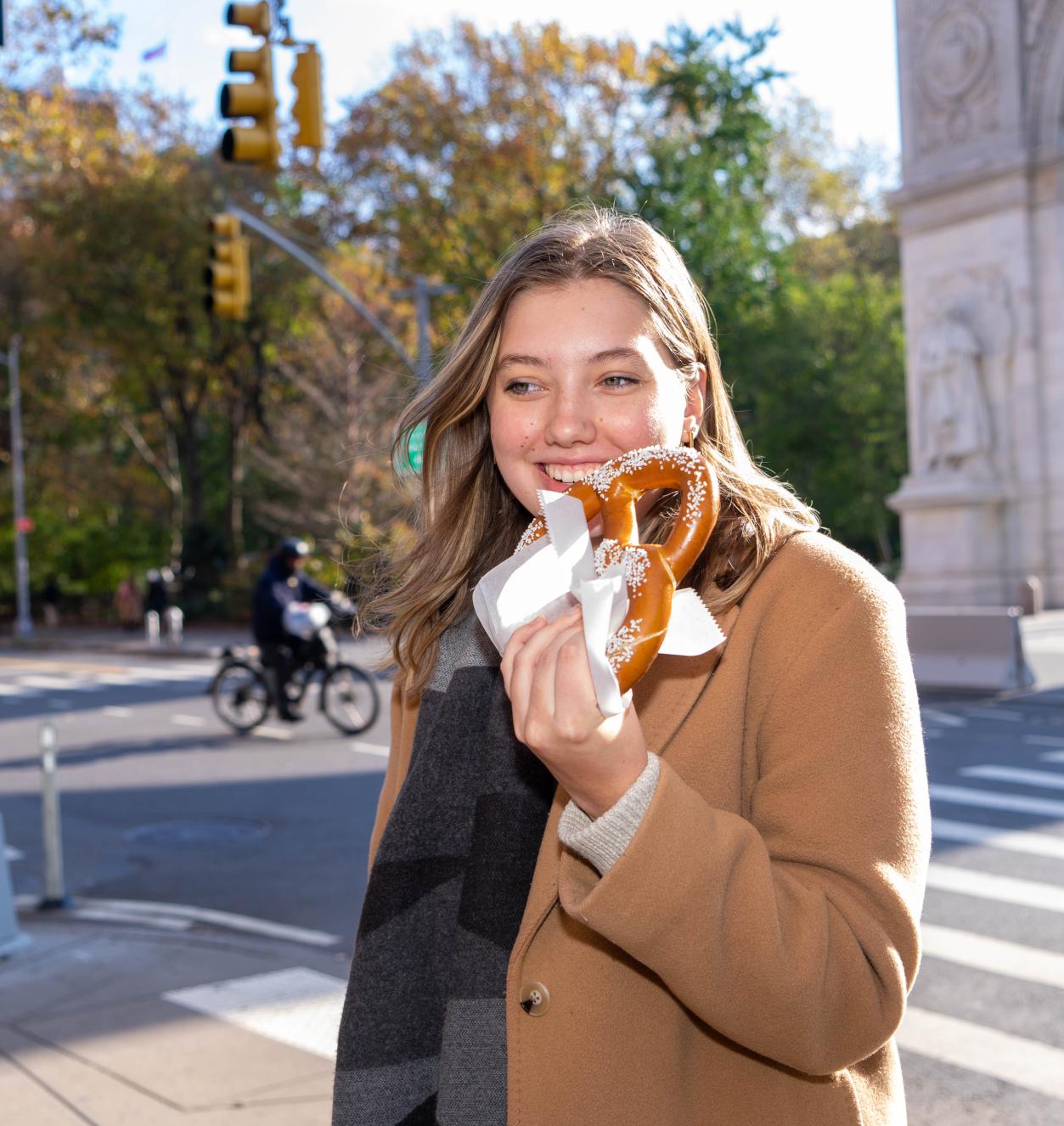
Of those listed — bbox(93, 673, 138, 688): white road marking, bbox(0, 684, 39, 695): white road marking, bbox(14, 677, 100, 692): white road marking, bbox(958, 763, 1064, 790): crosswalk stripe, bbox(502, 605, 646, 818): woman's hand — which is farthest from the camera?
bbox(93, 673, 138, 688): white road marking

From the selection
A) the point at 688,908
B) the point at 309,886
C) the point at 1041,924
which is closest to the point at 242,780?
the point at 309,886

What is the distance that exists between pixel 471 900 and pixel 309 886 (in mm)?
6272

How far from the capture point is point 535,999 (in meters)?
1.65

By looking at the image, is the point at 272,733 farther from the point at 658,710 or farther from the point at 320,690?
the point at 658,710

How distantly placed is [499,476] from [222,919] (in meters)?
5.48

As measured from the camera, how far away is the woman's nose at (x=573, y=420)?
1.81 m

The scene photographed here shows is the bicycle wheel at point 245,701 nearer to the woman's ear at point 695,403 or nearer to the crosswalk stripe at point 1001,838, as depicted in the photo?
the crosswalk stripe at point 1001,838

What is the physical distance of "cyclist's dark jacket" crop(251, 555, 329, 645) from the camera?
45.0 feet

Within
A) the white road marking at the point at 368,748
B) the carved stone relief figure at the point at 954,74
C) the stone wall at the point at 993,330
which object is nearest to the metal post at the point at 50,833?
the white road marking at the point at 368,748

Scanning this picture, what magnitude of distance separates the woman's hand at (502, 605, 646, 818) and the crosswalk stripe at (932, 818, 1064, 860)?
715 cm

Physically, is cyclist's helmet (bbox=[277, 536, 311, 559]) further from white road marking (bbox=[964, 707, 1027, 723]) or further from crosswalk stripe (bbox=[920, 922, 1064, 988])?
A: crosswalk stripe (bbox=[920, 922, 1064, 988])

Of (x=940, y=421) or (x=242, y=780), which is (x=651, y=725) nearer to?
(x=242, y=780)

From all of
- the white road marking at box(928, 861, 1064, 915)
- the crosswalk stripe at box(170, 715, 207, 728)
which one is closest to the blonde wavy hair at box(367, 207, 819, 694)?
the white road marking at box(928, 861, 1064, 915)

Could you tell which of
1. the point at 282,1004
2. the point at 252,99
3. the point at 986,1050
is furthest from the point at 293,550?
the point at 986,1050
